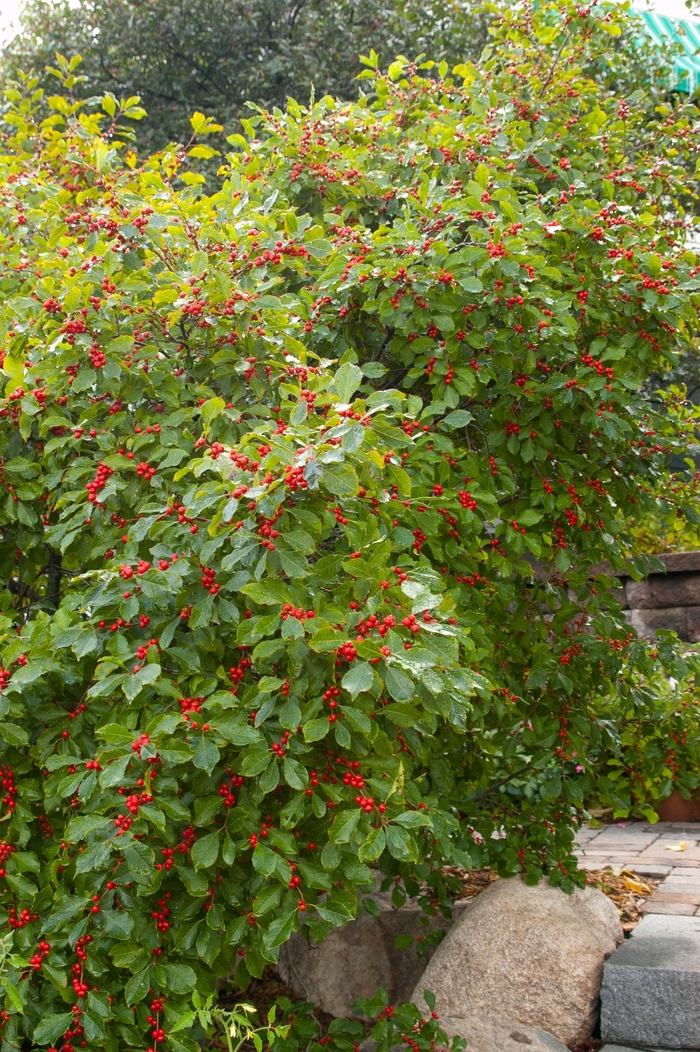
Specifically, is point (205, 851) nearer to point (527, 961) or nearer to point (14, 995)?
point (14, 995)

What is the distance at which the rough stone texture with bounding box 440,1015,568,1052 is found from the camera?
119 inches

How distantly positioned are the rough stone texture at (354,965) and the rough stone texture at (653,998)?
785 mm

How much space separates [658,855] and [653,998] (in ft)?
6.79

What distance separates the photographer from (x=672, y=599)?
7.42 metres

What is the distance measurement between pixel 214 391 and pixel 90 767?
114cm

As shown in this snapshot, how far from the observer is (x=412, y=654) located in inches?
71.7

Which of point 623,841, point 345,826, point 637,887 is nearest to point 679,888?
point 637,887

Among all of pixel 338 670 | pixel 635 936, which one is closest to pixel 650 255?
pixel 338 670

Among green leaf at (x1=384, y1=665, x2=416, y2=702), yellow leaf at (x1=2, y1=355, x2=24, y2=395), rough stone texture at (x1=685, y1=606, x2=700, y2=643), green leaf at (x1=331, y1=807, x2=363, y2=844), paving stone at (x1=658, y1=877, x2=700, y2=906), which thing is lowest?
paving stone at (x1=658, y1=877, x2=700, y2=906)

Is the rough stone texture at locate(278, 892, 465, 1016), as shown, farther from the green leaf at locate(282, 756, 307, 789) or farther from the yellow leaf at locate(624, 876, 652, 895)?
the green leaf at locate(282, 756, 307, 789)

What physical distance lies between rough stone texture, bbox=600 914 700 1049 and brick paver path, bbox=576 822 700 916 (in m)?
0.66

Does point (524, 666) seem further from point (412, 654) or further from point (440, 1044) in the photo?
point (412, 654)

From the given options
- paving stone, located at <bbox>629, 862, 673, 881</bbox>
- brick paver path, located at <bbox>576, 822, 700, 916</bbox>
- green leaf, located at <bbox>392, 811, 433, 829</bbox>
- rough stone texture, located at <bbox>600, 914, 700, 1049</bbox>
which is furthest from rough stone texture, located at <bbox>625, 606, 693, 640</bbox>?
green leaf, located at <bbox>392, 811, 433, 829</bbox>

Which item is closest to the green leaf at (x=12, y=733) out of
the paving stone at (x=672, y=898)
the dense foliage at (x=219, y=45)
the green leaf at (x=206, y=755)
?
the green leaf at (x=206, y=755)
